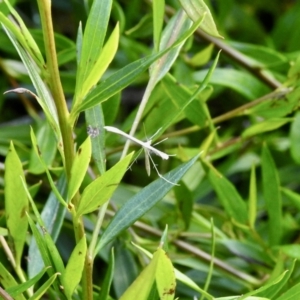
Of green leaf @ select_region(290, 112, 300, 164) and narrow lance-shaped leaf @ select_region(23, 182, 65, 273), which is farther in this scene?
green leaf @ select_region(290, 112, 300, 164)

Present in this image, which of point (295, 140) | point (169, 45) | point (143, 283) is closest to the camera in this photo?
point (143, 283)

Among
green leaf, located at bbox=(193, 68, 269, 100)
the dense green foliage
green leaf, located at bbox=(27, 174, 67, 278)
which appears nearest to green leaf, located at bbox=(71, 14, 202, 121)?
the dense green foliage

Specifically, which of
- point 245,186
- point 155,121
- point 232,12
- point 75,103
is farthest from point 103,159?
point 232,12

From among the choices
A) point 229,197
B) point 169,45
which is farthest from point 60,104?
point 229,197

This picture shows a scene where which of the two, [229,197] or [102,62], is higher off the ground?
[102,62]

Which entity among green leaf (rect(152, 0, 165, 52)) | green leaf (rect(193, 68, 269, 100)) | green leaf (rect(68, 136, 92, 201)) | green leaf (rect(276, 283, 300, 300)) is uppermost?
green leaf (rect(152, 0, 165, 52))

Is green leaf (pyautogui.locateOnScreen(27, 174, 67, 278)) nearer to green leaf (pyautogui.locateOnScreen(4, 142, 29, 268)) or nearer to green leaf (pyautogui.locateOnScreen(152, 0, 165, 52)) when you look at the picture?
green leaf (pyautogui.locateOnScreen(4, 142, 29, 268))

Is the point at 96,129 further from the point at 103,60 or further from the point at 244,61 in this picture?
the point at 244,61
